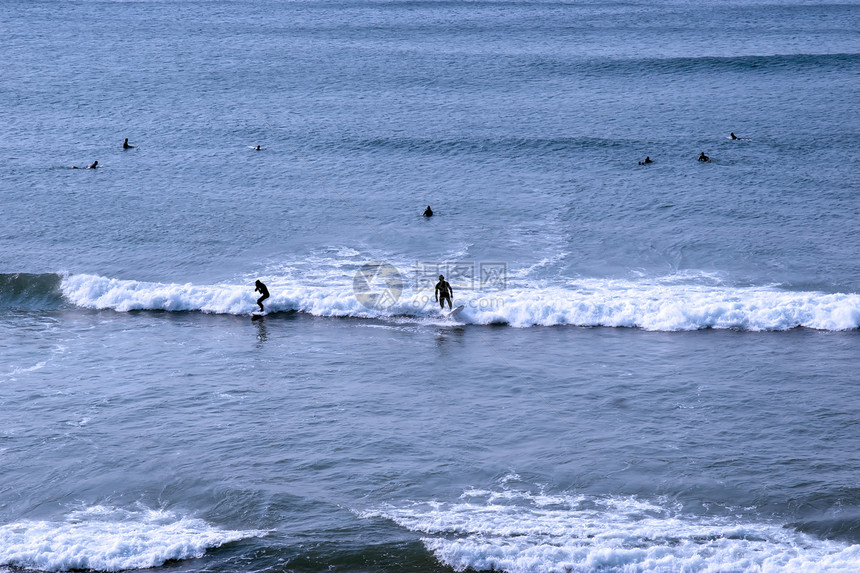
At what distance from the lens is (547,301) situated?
86.2 ft

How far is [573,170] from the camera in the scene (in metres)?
40.1

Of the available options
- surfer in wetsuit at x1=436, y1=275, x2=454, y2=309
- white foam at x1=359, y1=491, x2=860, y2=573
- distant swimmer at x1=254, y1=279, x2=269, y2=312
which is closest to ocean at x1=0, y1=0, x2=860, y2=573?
white foam at x1=359, y1=491, x2=860, y2=573

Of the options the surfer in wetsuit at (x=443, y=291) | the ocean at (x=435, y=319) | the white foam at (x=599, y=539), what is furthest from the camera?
the surfer in wetsuit at (x=443, y=291)

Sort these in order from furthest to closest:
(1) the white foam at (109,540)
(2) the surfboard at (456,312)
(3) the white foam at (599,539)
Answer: (2) the surfboard at (456,312) → (1) the white foam at (109,540) → (3) the white foam at (599,539)

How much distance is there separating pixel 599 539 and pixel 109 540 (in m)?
8.95

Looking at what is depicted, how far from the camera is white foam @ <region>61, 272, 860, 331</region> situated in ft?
81.0

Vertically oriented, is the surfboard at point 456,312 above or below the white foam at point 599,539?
above

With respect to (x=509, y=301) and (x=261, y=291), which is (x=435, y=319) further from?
(x=261, y=291)

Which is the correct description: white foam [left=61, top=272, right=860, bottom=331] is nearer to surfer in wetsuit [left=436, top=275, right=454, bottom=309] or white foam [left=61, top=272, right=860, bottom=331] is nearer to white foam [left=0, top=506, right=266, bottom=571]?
surfer in wetsuit [left=436, top=275, right=454, bottom=309]

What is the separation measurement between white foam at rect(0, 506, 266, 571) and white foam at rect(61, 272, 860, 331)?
11945 millimetres

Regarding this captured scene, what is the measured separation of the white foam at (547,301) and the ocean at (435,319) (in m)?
0.12

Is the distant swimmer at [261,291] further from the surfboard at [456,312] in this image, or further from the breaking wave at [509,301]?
the surfboard at [456,312]

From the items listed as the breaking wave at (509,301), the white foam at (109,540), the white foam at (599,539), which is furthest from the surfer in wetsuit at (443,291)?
the white foam at (109,540)

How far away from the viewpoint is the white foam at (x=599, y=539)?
1400 centimetres
